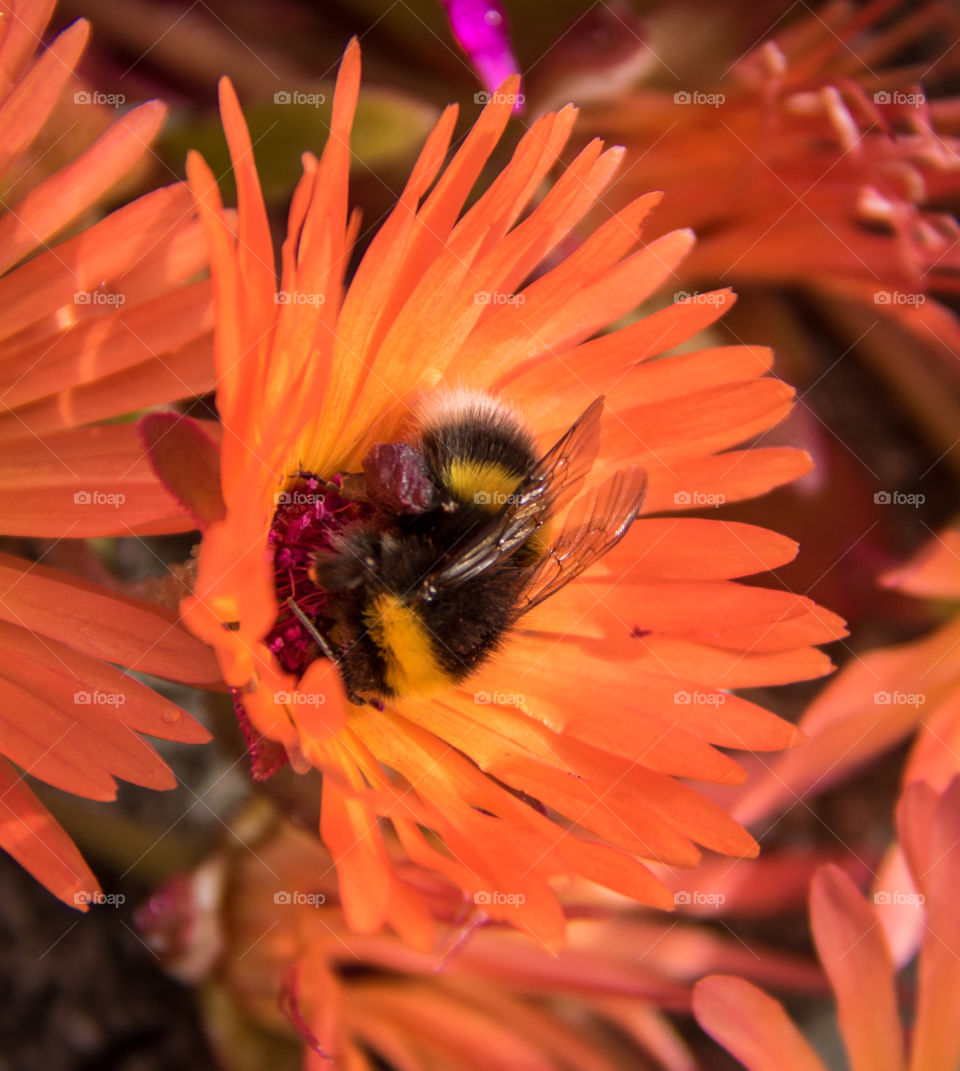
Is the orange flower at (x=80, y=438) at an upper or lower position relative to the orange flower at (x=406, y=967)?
upper

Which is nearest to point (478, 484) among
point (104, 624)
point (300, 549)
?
point (300, 549)

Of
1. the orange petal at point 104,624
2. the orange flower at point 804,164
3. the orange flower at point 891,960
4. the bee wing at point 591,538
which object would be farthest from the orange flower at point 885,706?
the orange petal at point 104,624

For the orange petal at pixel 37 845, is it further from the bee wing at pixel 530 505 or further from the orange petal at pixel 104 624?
the bee wing at pixel 530 505

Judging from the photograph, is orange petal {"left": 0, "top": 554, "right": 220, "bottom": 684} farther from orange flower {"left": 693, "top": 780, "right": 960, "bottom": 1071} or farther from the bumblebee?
orange flower {"left": 693, "top": 780, "right": 960, "bottom": 1071}

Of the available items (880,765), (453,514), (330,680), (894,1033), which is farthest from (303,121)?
(880,765)

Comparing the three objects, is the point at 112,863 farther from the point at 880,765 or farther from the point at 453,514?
the point at 880,765

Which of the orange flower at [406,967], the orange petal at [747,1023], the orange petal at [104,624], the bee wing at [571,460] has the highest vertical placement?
the bee wing at [571,460]
